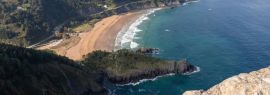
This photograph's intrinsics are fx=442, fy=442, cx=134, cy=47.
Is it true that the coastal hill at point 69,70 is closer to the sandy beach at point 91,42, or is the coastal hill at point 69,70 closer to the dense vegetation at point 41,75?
the dense vegetation at point 41,75

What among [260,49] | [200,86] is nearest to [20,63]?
[200,86]

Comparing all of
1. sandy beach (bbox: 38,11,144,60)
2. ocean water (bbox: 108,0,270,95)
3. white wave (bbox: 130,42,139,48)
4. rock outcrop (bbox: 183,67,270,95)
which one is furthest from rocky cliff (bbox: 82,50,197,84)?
rock outcrop (bbox: 183,67,270,95)

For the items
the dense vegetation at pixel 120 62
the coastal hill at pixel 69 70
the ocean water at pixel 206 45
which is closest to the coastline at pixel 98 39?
the ocean water at pixel 206 45

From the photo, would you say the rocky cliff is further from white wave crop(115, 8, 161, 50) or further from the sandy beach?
white wave crop(115, 8, 161, 50)

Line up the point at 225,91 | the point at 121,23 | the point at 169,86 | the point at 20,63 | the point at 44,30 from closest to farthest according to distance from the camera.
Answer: the point at 225,91 < the point at 20,63 < the point at 169,86 < the point at 44,30 < the point at 121,23

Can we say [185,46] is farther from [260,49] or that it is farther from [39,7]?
[39,7]

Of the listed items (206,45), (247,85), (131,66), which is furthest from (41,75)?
(206,45)

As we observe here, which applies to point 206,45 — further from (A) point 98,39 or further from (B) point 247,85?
(B) point 247,85
